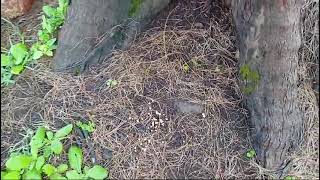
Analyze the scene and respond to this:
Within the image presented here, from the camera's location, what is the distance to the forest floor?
1792mm

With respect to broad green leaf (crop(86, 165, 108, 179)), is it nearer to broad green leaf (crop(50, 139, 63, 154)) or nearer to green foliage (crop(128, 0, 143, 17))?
broad green leaf (crop(50, 139, 63, 154))

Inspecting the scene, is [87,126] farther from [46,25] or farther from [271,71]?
[271,71]

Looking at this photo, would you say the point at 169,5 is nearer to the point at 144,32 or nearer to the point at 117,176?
the point at 144,32

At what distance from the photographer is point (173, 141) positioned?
71.4 inches

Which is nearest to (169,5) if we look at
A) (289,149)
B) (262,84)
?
(262,84)

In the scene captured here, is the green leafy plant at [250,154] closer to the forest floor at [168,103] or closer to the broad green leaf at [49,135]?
the forest floor at [168,103]

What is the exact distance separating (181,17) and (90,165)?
0.77m

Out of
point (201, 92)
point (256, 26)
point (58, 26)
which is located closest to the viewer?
point (256, 26)

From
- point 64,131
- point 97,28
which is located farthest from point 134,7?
point 64,131

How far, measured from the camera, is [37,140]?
176 centimetres

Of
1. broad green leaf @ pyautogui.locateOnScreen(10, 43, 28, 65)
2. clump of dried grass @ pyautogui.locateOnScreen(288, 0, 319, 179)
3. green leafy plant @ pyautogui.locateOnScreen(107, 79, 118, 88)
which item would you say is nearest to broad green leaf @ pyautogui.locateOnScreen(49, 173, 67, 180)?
green leafy plant @ pyautogui.locateOnScreen(107, 79, 118, 88)

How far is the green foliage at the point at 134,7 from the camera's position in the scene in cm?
189

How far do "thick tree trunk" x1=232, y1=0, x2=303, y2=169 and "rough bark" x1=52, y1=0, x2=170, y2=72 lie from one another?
422 millimetres

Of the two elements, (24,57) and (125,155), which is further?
(24,57)
